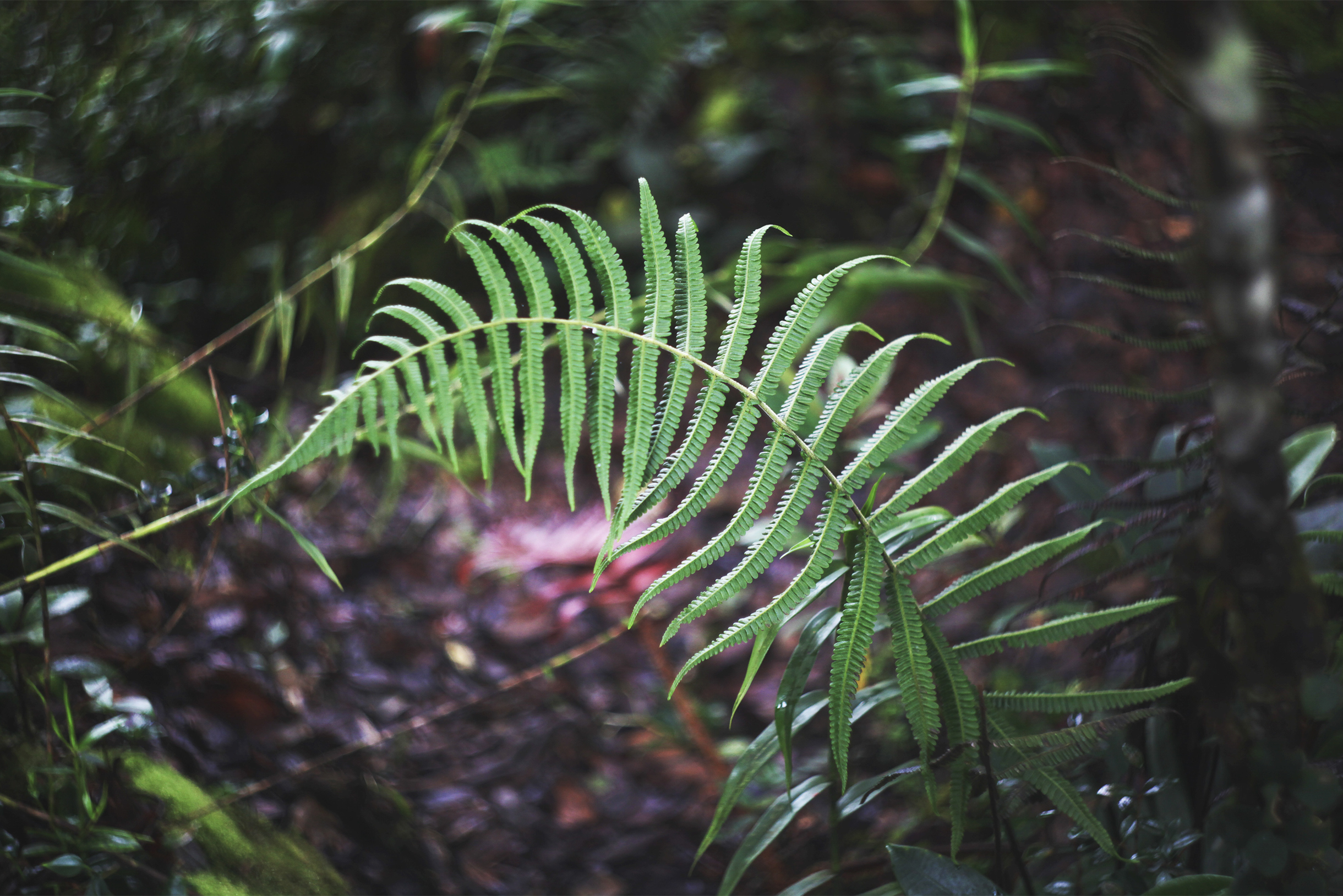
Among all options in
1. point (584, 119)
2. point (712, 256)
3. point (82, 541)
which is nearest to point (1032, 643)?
point (82, 541)

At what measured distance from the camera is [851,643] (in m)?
0.79

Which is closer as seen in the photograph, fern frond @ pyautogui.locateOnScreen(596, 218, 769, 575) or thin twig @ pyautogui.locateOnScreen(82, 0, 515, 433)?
fern frond @ pyautogui.locateOnScreen(596, 218, 769, 575)

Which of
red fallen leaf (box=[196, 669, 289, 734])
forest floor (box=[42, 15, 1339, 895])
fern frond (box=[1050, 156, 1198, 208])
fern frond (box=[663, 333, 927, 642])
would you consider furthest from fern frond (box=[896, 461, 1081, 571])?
red fallen leaf (box=[196, 669, 289, 734])

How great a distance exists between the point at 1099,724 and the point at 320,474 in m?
2.10

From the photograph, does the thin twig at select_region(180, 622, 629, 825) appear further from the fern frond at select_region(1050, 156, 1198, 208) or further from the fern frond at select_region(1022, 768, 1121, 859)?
the fern frond at select_region(1050, 156, 1198, 208)

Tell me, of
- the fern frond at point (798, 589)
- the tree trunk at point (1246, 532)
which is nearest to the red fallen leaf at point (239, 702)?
the fern frond at point (798, 589)

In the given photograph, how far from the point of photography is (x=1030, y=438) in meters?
2.08

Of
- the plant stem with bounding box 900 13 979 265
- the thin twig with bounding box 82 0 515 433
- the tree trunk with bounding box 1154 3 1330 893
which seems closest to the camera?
the tree trunk with bounding box 1154 3 1330 893

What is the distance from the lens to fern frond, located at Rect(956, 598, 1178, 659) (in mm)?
813

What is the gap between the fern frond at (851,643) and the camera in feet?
2.57

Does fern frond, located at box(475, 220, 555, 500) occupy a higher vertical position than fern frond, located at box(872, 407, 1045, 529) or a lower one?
higher

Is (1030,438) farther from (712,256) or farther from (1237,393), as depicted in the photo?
(1237,393)

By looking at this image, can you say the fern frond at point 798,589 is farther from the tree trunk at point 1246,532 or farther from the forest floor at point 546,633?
the forest floor at point 546,633

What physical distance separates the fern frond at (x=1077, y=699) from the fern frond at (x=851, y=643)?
0.20 meters
